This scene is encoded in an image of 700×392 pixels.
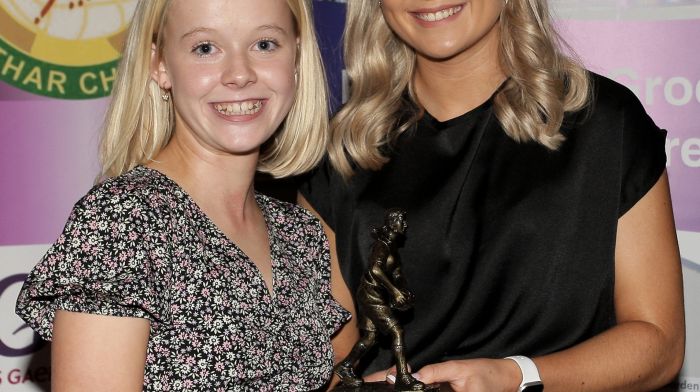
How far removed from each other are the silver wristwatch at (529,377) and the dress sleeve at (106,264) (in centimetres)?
77

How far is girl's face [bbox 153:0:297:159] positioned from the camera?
2059 millimetres

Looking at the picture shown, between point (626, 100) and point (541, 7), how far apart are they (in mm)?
314

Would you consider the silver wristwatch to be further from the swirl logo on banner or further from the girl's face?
the swirl logo on banner

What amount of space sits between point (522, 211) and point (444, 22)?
1.53 feet

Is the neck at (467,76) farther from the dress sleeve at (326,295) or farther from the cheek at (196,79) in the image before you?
the cheek at (196,79)

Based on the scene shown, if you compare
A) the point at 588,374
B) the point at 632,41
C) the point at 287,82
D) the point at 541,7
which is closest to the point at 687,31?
the point at 632,41

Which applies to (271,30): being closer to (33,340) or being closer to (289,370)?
(289,370)

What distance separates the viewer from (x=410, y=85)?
8.64ft

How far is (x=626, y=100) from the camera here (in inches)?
95.0

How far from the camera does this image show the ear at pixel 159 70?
7.03 ft

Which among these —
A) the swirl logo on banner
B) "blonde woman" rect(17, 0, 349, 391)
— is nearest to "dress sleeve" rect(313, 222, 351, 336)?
"blonde woman" rect(17, 0, 349, 391)

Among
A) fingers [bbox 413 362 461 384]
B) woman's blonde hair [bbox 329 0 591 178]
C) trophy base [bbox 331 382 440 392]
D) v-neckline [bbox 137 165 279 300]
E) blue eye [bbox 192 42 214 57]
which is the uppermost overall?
blue eye [bbox 192 42 214 57]

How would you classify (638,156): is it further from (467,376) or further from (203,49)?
(203,49)

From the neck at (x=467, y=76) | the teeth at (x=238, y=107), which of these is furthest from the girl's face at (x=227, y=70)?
the neck at (x=467, y=76)
